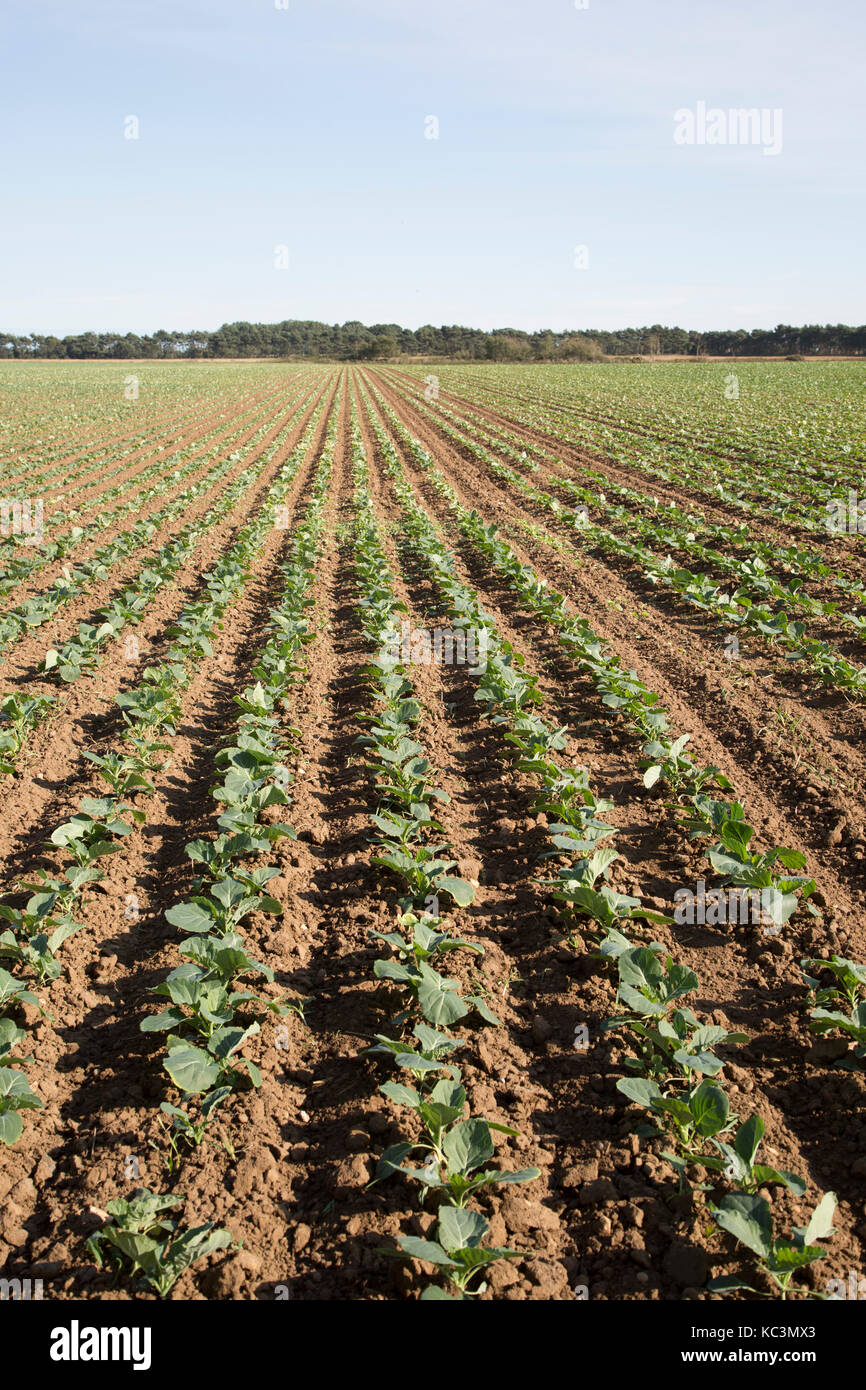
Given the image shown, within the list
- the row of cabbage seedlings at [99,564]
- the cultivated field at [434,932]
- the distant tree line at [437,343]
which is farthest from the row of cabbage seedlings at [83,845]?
the distant tree line at [437,343]

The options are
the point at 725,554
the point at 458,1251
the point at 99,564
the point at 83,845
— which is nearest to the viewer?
the point at 458,1251

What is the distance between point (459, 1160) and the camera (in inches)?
105

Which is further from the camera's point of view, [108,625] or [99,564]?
[99,564]

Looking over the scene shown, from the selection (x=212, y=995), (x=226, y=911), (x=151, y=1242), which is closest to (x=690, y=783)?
(x=226, y=911)

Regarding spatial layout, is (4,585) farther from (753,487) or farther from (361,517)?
(753,487)

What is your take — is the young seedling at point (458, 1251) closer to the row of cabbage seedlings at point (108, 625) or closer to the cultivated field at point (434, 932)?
the cultivated field at point (434, 932)

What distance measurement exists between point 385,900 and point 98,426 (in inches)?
1068

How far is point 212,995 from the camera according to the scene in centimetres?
329

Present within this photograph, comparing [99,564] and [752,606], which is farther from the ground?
[99,564]

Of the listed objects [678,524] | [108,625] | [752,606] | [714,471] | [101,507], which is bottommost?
[108,625]

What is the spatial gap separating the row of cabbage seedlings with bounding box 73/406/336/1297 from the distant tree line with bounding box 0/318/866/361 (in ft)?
302

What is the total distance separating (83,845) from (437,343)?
135753 millimetres

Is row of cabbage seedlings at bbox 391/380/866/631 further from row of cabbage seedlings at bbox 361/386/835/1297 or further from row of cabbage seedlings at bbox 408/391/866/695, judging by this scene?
row of cabbage seedlings at bbox 361/386/835/1297

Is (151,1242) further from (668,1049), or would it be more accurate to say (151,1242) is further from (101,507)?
(101,507)
